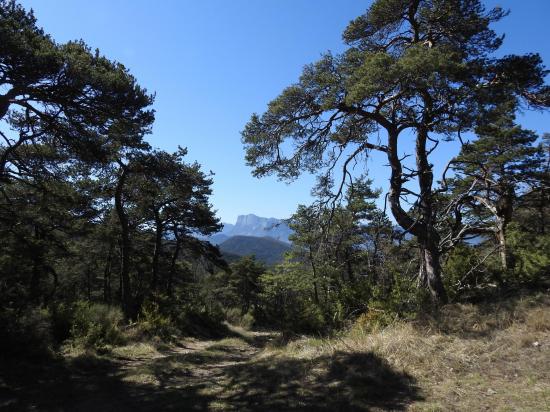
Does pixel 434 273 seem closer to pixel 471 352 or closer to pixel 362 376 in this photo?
pixel 471 352

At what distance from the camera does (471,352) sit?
6062mm

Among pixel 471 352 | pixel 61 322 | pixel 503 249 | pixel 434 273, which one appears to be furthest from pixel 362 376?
pixel 61 322

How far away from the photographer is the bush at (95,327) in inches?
378

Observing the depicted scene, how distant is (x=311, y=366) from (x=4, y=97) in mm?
8495

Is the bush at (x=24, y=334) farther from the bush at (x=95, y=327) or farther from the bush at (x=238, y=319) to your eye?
the bush at (x=238, y=319)

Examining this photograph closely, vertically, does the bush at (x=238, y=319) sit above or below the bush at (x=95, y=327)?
below

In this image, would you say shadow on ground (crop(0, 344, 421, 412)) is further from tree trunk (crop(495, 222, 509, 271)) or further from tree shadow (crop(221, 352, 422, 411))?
tree trunk (crop(495, 222, 509, 271))

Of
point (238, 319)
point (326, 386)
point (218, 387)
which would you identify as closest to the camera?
point (326, 386)

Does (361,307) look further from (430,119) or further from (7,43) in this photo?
(7,43)

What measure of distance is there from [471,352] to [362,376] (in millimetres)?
1798

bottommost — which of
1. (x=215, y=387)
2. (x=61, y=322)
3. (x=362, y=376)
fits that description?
(x=215, y=387)

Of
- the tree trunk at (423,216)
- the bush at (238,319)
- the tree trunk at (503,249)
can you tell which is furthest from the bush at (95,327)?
the bush at (238,319)

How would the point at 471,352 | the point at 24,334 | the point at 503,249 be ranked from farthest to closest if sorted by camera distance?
the point at 503,249 → the point at 24,334 → the point at 471,352

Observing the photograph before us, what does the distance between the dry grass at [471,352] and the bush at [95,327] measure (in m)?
5.16
